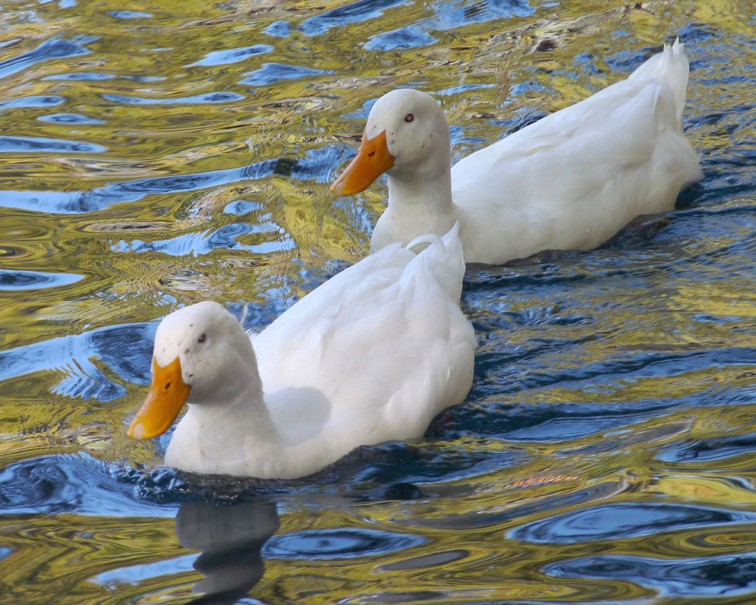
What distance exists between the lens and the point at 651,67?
7559mm

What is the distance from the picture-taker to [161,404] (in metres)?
4.58

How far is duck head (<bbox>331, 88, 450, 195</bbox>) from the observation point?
6.39 metres

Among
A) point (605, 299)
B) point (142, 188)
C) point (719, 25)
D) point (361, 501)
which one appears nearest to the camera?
point (361, 501)

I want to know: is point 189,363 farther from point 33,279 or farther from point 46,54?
point 46,54

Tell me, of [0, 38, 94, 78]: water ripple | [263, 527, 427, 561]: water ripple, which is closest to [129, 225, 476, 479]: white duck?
[263, 527, 427, 561]: water ripple

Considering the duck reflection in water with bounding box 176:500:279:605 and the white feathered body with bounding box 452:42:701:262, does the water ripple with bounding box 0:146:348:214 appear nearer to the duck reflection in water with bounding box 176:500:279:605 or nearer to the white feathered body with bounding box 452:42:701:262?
the white feathered body with bounding box 452:42:701:262

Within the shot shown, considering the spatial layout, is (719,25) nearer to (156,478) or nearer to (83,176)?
(83,176)

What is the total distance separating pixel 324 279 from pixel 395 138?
89 centimetres

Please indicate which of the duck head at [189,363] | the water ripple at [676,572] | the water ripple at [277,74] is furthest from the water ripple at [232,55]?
the water ripple at [676,572]

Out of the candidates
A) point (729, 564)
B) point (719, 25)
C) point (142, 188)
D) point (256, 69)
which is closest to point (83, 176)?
point (142, 188)

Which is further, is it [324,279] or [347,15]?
[347,15]

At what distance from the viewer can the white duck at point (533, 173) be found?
643 cm

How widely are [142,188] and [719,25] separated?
431cm

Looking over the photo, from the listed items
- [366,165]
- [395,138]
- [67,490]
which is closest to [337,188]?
[366,165]
